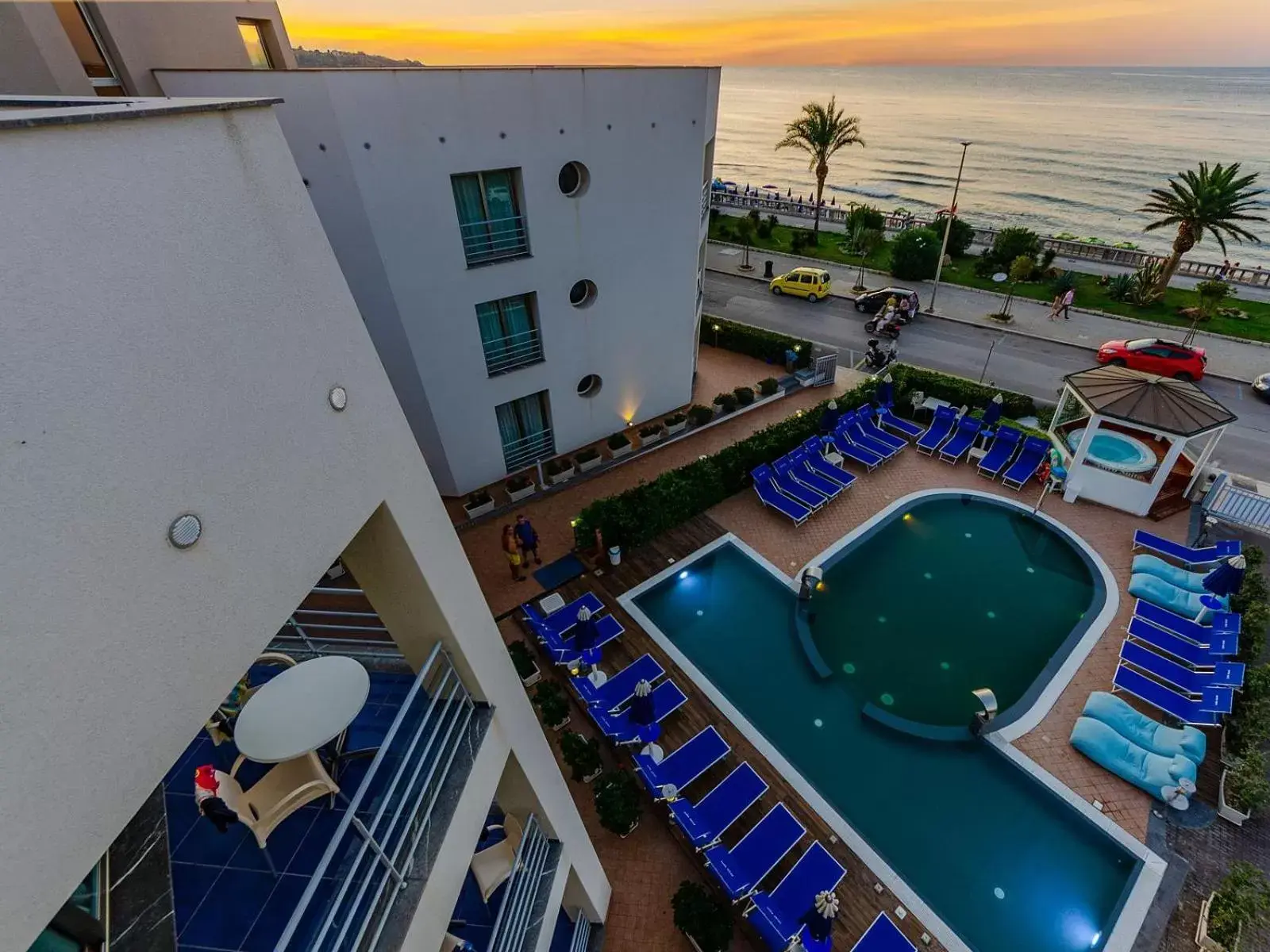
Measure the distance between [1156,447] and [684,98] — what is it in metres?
16.4

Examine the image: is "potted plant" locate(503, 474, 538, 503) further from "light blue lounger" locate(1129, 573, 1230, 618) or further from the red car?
the red car

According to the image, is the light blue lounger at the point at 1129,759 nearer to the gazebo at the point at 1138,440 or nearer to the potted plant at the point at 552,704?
the gazebo at the point at 1138,440

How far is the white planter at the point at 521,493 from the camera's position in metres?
16.4

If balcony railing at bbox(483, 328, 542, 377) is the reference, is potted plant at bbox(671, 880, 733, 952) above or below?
below

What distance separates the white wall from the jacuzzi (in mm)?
12148

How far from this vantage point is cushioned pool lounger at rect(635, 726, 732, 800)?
388 inches

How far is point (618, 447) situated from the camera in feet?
59.3

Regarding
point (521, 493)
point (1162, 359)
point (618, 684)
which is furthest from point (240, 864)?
point (1162, 359)

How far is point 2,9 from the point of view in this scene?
8.95 metres

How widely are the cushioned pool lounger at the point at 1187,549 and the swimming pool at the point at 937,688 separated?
53.8 inches

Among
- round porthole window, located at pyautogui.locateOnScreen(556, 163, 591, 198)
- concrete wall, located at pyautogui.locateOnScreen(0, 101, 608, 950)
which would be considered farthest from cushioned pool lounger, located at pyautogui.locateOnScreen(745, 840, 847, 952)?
round porthole window, located at pyautogui.locateOnScreen(556, 163, 591, 198)

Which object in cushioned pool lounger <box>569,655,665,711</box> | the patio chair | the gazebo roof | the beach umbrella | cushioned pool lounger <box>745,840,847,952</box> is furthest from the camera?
the gazebo roof

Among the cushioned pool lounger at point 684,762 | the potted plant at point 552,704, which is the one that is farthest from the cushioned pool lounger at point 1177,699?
the potted plant at point 552,704

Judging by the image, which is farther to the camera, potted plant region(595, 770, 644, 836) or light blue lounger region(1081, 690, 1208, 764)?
light blue lounger region(1081, 690, 1208, 764)
